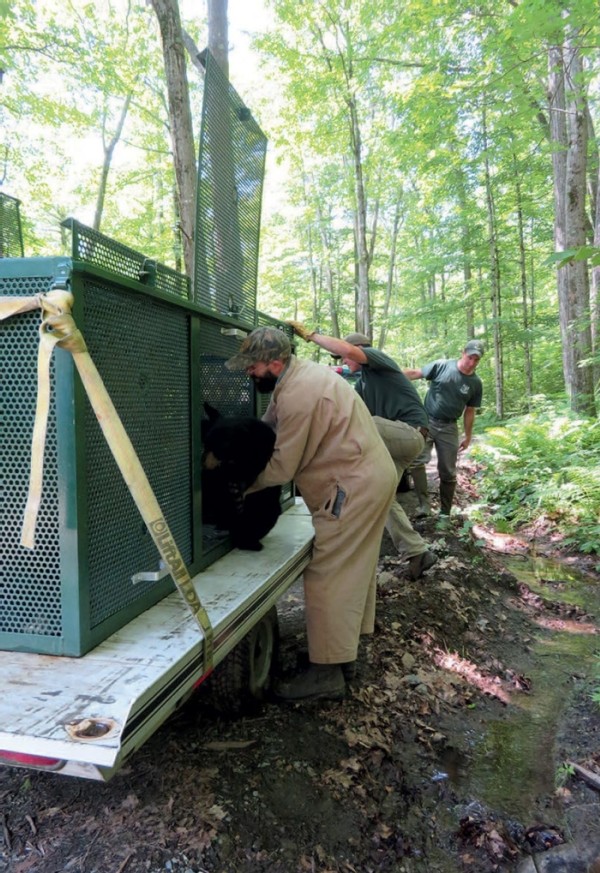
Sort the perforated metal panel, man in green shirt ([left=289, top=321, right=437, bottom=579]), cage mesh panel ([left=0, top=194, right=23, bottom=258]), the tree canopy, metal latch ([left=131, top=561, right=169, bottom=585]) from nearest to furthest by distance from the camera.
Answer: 1. the perforated metal panel
2. metal latch ([left=131, top=561, right=169, bottom=585])
3. cage mesh panel ([left=0, top=194, right=23, bottom=258])
4. man in green shirt ([left=289, top=321, right=437, bottom=579])
5. the tree canopy

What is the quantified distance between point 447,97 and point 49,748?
35.6ft

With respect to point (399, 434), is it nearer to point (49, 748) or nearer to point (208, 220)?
point (208, 220)

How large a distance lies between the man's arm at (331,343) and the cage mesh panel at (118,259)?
172cm

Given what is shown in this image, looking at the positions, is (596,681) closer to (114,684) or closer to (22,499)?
(114,684)

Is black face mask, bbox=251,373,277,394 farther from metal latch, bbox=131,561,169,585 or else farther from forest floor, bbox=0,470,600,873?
forest floor, bbox=0,470,600,873

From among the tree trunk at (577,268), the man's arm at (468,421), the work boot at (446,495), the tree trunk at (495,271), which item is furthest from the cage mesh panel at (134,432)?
the tree trunk at (495,271)

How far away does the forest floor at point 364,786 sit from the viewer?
2.06m

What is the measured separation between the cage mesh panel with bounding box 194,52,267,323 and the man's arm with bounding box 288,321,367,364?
446 mm

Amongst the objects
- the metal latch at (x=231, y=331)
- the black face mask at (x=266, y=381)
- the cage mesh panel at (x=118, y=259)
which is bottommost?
the black face mask at (x=266, y=381)

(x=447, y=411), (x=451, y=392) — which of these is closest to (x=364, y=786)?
(x=447, y=411)

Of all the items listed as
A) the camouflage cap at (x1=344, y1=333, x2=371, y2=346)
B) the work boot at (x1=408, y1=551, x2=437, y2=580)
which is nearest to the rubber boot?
the work boot at (x1=408, y1=551, x2=437, y2=580)

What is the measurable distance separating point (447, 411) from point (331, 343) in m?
3.31

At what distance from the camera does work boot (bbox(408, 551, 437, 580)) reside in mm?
5156

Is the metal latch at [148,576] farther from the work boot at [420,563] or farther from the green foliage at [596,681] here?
the work boot at [420,563]
